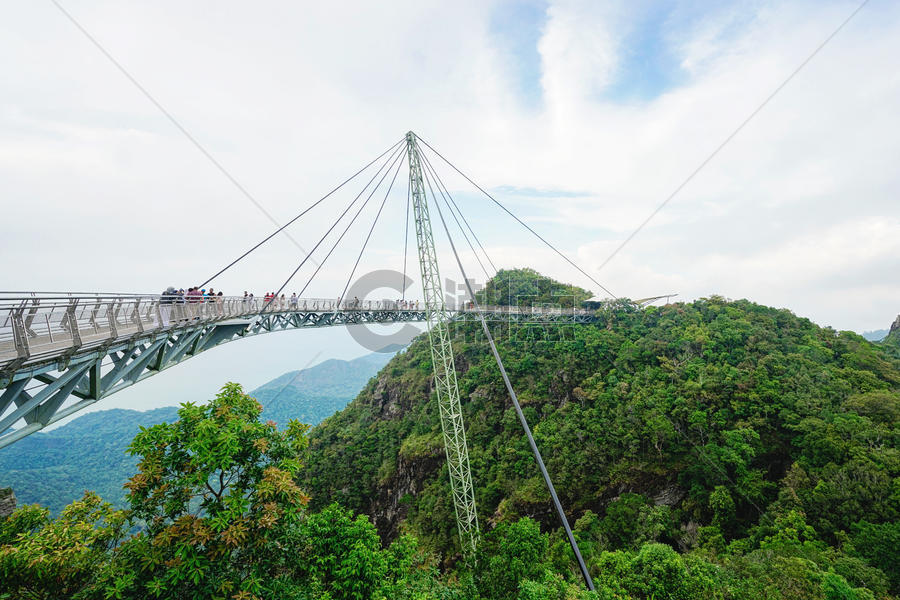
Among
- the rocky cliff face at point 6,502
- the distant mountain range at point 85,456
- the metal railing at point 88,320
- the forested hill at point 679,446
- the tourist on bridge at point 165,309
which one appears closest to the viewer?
the metal railing at point 88,320

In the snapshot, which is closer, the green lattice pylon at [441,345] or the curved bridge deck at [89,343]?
the curved bridge deck at [89,343]

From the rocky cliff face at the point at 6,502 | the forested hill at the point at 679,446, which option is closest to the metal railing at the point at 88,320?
the rocky cliff face at the point at 6,502

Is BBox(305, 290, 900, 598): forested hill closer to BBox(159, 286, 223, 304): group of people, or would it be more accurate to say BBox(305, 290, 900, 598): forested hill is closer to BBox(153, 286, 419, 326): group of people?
BBox(153, 286, 419, 326): group of people

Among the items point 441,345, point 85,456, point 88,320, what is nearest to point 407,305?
point 441,345

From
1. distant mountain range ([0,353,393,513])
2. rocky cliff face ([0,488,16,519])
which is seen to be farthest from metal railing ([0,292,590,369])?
distant mountain range ([0,353,393,513])

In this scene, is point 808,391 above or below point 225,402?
below

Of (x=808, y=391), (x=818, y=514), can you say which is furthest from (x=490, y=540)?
(x=808, y=391)

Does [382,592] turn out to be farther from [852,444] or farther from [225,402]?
[852,444]

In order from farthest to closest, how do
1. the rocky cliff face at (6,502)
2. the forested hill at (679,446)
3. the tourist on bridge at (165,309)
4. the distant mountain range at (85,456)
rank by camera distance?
the distant mountain range at (85,456)
the forested hill at (679,446)
the tourist on bridge at (165,309)
the rocky cliff face at (6,502)

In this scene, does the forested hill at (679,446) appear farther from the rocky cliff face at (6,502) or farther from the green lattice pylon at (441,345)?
the rocky cliff face at (6,502)
